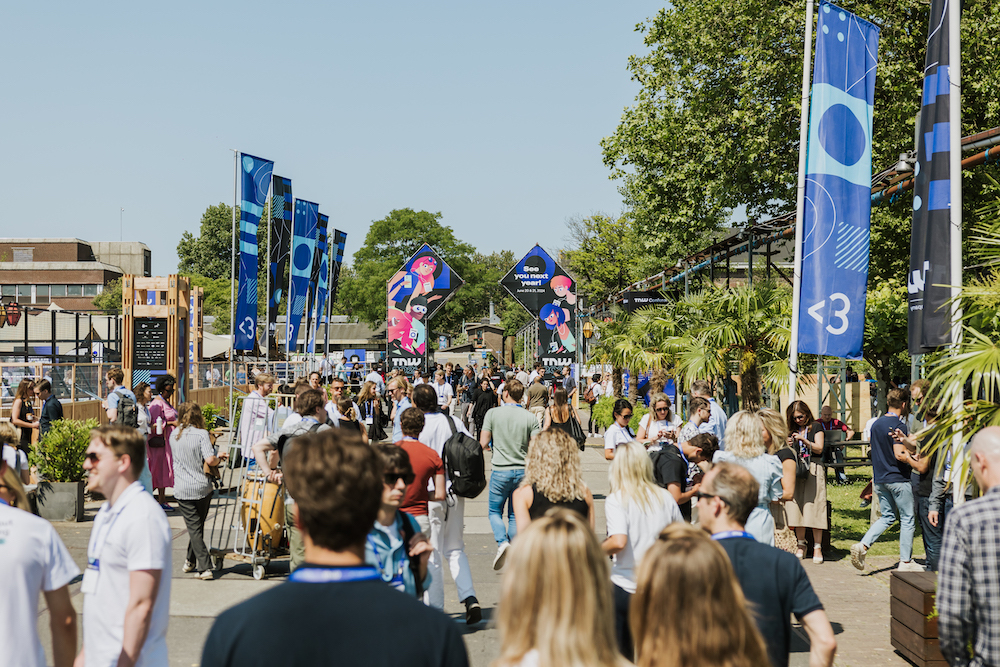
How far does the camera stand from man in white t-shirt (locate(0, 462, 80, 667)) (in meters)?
3.24

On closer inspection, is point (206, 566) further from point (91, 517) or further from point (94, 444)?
point (94, 444)

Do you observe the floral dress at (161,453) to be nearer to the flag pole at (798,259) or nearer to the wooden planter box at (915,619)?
the flag pole at (798,259)

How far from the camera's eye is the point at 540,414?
16.0 metres

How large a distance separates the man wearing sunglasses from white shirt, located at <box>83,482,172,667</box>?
225 cm

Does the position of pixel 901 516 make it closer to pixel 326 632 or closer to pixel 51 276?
pixel 326 632

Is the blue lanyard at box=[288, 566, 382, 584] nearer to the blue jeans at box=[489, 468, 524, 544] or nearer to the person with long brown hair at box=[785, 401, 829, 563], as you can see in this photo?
the blue jeans at box=[489, 468, 524, 544]

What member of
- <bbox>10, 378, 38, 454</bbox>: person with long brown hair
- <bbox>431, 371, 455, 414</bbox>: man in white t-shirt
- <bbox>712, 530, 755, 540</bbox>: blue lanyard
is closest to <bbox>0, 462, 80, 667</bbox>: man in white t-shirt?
<bbox>712, 530, 755, 540</bbox>: blue lanyard

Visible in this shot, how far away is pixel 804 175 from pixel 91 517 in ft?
33.7

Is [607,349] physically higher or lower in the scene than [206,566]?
higher

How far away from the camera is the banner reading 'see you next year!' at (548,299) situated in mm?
26375

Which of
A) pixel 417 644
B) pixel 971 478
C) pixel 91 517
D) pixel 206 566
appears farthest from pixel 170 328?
pixel 417 644

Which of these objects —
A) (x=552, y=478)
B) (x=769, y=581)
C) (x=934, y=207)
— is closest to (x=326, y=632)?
(x=769, y=581)

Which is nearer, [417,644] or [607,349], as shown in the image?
[417,644]

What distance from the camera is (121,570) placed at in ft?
12.1
